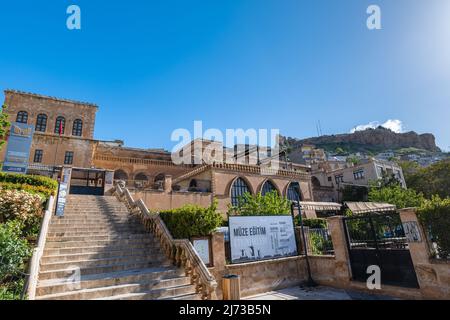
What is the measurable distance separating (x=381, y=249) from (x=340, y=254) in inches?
59.0

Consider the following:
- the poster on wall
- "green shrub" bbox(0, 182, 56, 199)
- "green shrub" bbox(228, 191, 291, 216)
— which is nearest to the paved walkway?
the poster on wall

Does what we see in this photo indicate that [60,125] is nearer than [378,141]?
Yes

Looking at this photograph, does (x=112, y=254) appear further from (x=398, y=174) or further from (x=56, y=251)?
(x=398, y=174)

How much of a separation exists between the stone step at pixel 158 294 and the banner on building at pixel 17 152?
1302cm

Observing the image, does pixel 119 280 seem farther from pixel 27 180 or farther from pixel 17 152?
pixel 17 152

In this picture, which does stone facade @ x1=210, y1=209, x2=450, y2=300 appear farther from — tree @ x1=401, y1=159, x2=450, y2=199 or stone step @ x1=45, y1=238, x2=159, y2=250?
tree @ x1=401, y1=159, x2=450, y2=199

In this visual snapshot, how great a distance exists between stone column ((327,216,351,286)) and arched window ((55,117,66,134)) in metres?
A: 29.2

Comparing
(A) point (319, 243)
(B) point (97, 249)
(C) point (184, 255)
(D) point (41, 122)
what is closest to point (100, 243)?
(B) point (97, 249)

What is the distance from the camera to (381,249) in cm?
893

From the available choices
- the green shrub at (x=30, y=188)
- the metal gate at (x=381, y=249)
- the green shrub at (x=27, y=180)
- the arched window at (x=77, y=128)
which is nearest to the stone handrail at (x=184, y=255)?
the green shrub at (x=30, y=188)

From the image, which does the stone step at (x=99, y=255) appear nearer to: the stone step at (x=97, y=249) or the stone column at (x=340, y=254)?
the stone step at (x=97, y=249)

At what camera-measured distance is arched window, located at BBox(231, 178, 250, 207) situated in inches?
995

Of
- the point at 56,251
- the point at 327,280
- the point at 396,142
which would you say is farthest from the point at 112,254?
the point at 396,142
